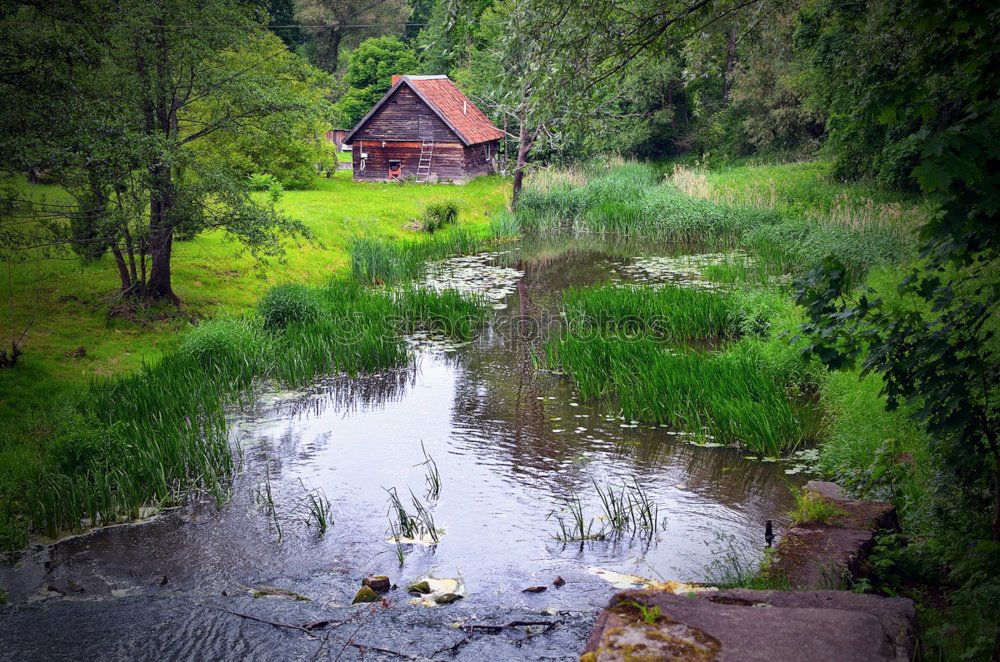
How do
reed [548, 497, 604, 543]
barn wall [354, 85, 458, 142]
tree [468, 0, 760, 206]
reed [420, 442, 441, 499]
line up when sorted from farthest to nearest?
1. barn wall [354, 85, 458, 142]
2. tree [468, 0, 760, 206]
3. reed [420, 442, 441, 499]
4. reed [548, 497, 604, 543]

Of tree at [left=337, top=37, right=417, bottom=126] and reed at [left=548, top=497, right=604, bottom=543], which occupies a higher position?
tree at [left=337, top=37, right=417, bottom=126]

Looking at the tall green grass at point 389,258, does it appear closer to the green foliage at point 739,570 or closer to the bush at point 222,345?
the bush at point 222,345

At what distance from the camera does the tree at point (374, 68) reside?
50.1 metres

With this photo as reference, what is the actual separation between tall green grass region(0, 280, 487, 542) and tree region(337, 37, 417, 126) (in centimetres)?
3654

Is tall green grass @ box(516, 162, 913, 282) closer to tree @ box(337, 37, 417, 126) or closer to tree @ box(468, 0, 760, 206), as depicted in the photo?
tree @ box(468, 0, 760, 206)

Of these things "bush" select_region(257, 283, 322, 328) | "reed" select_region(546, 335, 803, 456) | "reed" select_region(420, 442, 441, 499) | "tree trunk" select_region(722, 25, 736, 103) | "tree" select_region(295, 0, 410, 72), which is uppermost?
"tree" select_region(295, 0, 410, 72)

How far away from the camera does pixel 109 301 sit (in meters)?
13.8

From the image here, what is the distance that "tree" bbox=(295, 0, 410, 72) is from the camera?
57562mm

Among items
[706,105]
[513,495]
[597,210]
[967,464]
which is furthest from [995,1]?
[706,105]

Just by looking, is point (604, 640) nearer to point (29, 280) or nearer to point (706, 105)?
point (29, 280)

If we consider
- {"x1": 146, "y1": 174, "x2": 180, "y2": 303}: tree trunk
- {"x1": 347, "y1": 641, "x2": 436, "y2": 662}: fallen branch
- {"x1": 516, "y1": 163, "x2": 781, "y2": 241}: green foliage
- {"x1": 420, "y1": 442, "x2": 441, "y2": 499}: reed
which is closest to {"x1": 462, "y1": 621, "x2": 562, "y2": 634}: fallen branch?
{"x1": 347, "y1": 641, "x2": 436, "y2": 662}: fallen branch

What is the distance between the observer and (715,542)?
7227 mm

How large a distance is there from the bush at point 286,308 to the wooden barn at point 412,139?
22.6 meters

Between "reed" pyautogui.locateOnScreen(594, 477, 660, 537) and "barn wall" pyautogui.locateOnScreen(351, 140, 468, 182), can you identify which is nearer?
"reed" pyautogui.locateOnScreen(594, 477, 660, 537)
